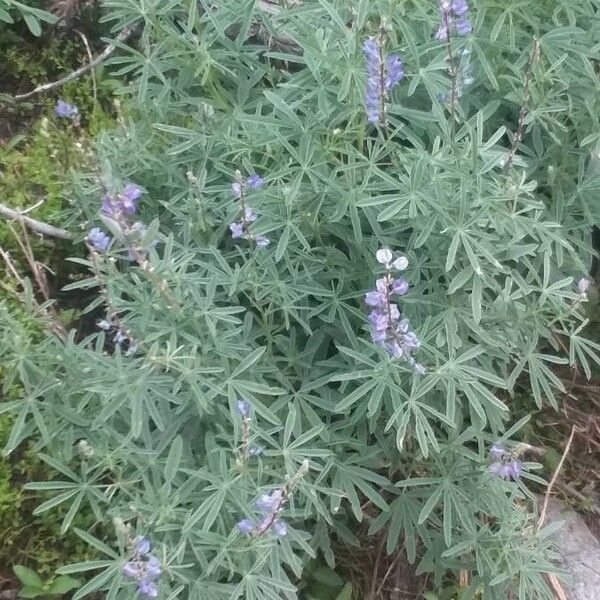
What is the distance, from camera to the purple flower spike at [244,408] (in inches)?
71.7

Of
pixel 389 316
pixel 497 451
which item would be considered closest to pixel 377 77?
pixel 389 316

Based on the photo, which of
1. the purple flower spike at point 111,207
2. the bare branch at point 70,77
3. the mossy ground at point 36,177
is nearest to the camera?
the purple flower spike at point 111,207

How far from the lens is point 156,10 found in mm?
2381

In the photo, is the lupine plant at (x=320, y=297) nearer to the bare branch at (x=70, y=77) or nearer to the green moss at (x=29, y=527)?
the green moss at (x=29, y=527)

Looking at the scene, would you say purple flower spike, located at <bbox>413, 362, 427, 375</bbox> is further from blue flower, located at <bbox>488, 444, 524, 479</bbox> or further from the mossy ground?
the mossy ground

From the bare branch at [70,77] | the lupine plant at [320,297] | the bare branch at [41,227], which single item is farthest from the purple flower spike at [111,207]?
the bare branch at [70,77]

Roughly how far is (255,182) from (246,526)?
823 mm

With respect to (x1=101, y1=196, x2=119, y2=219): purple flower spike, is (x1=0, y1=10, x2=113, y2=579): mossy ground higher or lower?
lower

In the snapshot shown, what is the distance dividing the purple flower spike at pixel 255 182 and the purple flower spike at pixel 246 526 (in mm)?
799

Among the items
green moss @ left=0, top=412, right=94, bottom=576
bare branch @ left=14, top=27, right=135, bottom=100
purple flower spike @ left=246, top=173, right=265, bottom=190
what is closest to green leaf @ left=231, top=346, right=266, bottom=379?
purple flower spike @ left=246, top=173, right=265, bottom=190

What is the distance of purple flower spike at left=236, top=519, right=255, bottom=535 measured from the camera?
185 centimetres

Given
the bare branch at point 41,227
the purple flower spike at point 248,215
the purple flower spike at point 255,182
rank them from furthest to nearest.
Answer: the bare branch at point 41,227
the purple flower spike at point 255,182
the purple flower spike at point 248,215

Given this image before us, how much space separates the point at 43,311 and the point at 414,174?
2.89 ft

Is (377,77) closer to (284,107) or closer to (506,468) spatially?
(284,107)
